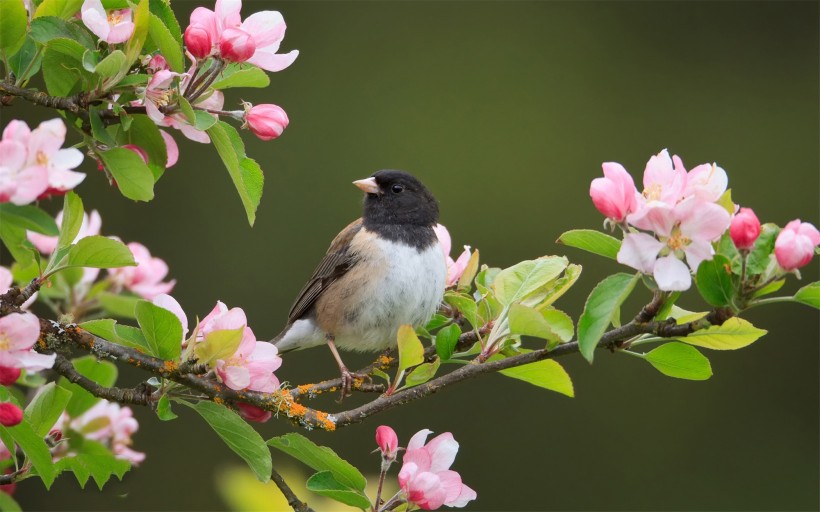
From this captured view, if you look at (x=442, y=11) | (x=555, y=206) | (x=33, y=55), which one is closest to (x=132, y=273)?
(x=33, y=55)

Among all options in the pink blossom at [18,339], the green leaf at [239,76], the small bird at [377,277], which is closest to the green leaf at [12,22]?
the green leaf at [239,76]

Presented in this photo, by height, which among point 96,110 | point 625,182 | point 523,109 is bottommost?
point 523,109

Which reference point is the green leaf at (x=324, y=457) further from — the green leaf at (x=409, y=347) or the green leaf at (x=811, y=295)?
the green leaf at (x=811, y=295)

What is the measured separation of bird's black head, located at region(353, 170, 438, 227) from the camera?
2.78 meters

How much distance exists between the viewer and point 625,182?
138 centimetres

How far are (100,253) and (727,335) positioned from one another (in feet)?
2.92

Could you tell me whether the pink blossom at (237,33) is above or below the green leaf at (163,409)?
above

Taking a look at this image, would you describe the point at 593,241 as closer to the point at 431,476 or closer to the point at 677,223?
the point at 677,223

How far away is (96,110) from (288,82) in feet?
19.5

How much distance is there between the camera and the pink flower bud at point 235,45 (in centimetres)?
144

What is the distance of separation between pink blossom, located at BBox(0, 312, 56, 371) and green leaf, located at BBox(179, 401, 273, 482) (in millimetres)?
240

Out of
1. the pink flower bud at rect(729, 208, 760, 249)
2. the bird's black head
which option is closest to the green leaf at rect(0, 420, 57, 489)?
the pink flower bud at rect(729, 208, 760, 249)

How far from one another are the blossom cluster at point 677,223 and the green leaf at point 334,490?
0.52m

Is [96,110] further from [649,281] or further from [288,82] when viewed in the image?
[288,82]
